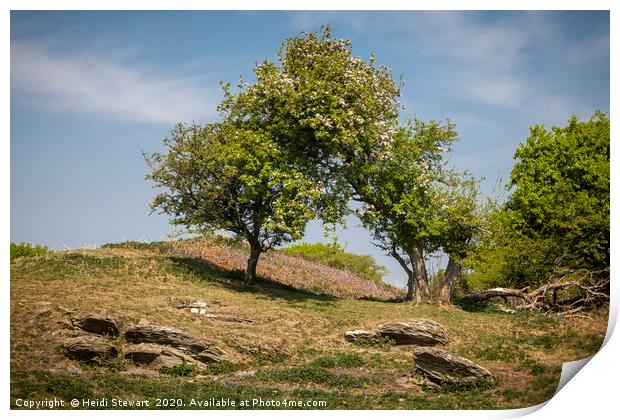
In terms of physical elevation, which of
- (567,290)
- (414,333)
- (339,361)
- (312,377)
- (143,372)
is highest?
(567,290)

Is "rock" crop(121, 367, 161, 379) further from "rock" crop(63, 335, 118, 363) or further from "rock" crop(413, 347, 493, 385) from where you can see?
"rock" crop(413, 347, 493, 385)

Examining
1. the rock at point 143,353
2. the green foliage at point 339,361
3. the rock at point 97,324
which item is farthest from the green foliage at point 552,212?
the rock at point 97,324

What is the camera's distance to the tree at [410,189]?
2891 cm

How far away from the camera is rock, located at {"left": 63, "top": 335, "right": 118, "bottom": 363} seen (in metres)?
19.0

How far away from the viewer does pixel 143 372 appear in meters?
18.9

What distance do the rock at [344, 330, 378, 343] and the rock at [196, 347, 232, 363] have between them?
4.26 meters

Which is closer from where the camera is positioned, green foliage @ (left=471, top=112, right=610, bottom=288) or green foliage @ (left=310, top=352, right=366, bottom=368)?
green foliage @ (left=310, top=352, right=366, bottom=368)

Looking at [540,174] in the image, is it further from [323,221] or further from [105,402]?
[105,402]

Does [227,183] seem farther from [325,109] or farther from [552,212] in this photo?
[552,212]

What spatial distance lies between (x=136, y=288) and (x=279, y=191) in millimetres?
6558

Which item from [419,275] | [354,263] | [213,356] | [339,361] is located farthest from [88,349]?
[354,263]

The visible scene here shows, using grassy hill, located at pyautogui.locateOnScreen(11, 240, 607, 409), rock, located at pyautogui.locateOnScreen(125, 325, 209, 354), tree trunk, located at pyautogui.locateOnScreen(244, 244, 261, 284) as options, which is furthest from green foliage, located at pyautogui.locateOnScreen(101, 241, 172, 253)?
rock, located at pyautogui.locateOnScreen(125, 325, 209, 354)

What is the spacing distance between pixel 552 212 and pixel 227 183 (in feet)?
40.4

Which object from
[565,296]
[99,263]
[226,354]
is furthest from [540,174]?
[99,263]
